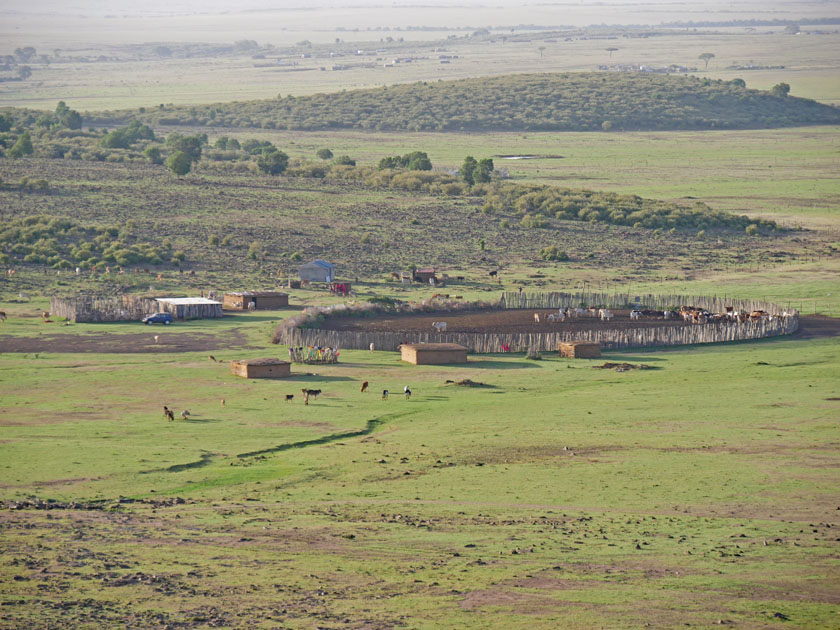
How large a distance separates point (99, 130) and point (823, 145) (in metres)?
86.2

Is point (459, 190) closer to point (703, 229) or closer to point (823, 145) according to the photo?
point (703, 229)

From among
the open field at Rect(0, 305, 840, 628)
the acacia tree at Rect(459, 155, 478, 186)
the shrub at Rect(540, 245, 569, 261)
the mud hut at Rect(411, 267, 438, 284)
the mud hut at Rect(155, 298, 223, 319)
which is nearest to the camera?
the open field at Rect(0, 305, 840, 628)

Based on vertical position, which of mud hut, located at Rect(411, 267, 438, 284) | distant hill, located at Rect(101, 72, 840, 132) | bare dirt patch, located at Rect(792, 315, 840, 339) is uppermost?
distant hill, located at Rect(101, 72, 840, 132)

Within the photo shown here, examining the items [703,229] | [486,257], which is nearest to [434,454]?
[486,257]

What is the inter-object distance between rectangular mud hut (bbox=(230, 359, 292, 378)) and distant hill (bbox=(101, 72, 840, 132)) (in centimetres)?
12817

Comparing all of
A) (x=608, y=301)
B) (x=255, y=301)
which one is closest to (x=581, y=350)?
(x=608, y=301)

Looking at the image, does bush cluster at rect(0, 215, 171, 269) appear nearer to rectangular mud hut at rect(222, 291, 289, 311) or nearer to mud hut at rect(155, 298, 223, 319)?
rectangular mud hut at rect(222, 291, 289, 311)

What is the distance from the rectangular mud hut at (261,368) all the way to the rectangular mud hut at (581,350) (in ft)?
38.8

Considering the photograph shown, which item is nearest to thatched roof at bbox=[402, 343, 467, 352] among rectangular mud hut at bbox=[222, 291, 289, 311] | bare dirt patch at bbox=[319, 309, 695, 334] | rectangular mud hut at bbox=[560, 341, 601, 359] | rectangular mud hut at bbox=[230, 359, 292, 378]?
rectangular mud hut at bbox=[560, 341, 601, 359]

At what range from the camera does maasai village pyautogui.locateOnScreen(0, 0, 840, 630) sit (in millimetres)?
25609

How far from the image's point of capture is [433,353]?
170ft

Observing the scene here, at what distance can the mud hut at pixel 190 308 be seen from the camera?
2394 inches

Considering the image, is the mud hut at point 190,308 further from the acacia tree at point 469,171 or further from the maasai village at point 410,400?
the acacia tree at point 469,171

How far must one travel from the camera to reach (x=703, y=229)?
306 ft
